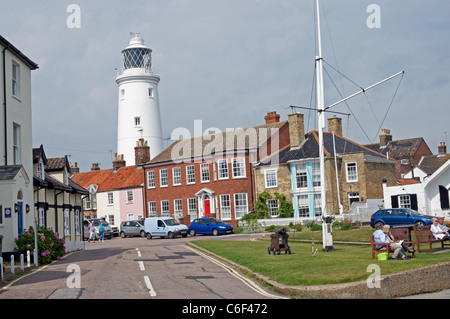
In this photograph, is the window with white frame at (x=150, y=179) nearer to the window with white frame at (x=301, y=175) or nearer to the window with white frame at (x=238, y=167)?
the window with white frame at (x=238, y=167)

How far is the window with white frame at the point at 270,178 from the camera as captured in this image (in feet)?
166

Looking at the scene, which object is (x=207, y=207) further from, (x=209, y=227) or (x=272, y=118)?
(x=272, y=118)

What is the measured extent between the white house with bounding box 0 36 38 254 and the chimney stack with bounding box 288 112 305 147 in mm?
27610

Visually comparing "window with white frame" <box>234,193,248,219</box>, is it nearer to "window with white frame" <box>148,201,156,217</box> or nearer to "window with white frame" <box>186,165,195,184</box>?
"window with white frame" <box>186,165,195,184</box>

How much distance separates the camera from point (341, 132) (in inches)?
2084

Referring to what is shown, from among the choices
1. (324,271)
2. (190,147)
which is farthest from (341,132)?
(324,271)

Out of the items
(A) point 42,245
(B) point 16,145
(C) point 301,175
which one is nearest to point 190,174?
(C) point 301,175

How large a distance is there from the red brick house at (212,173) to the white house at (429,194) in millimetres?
14045

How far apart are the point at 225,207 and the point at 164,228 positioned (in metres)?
9.78

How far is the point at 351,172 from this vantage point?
47.5 metres

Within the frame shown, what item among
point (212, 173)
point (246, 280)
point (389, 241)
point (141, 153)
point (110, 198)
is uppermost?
point (141, 153)

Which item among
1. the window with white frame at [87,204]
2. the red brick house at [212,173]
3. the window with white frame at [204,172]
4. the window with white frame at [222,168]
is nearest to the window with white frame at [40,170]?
the red brick house at [212,173]
